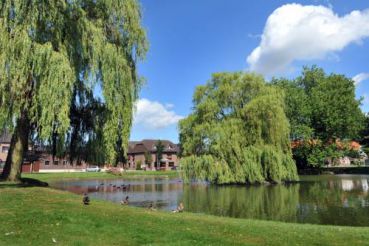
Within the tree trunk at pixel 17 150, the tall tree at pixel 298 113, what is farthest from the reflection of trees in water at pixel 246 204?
the tall tree at pixel 298 113

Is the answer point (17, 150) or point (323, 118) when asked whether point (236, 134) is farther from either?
point (323, 118)

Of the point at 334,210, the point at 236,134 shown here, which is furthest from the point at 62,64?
the point at 236,134

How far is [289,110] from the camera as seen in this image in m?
58.7

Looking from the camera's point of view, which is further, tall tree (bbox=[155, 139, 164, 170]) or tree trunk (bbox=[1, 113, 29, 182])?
tall tree (bbox=[155, 139, 164, 170])

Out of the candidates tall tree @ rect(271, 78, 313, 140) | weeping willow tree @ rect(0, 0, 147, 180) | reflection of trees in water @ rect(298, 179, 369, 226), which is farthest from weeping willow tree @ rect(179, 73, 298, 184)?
tall tree @ rect(271, 78, 313, 140)

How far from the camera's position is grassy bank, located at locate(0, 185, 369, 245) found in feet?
32.8

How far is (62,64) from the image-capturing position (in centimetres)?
1778

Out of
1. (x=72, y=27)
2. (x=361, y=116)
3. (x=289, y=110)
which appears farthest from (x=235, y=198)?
(x=361, y=116)

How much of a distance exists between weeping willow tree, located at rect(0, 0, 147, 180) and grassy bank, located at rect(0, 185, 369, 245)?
5.10 metres

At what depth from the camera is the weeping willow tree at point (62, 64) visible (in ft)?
57.7

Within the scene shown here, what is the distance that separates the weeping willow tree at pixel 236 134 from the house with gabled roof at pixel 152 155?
57475 mm

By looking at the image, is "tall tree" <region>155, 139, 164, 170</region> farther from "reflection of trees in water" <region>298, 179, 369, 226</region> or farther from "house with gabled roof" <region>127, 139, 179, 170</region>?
"reflection of trees in water" <region>298, 179, 369, 226</region>

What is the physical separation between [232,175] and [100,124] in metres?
17.7

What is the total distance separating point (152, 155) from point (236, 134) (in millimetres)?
64692
